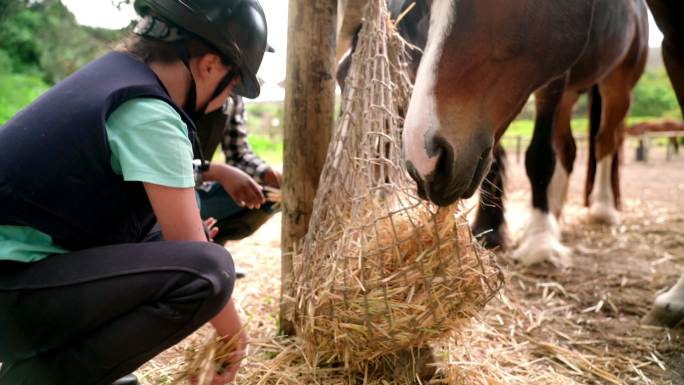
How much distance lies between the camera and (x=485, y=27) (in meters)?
1.42

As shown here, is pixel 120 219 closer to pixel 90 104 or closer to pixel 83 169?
pixel 83 169

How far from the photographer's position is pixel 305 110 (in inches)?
72.6

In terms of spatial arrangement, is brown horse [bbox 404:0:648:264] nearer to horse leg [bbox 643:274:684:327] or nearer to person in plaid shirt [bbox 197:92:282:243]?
person in plaid shirt [bbox 197:92:282:243]

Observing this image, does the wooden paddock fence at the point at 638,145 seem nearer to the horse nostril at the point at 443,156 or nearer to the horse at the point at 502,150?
the horse at the point at 502,150

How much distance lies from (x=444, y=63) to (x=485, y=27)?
0.49 ft

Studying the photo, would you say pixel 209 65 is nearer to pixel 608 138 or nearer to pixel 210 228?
pixel 210 228

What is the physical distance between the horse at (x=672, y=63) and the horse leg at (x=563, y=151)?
1578mm

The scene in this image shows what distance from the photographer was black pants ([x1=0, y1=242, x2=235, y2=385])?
1212 millimetres

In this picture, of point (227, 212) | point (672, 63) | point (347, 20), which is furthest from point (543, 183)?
point (227, 212)

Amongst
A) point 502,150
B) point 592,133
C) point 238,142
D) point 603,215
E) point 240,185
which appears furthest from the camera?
point 592,133

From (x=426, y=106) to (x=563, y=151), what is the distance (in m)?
3.18

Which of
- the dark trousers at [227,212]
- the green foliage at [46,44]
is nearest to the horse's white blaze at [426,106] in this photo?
the dark trousers at [227,212]

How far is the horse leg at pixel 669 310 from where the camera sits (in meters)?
2.26

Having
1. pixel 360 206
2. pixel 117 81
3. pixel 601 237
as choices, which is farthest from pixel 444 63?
pixel 601 237
